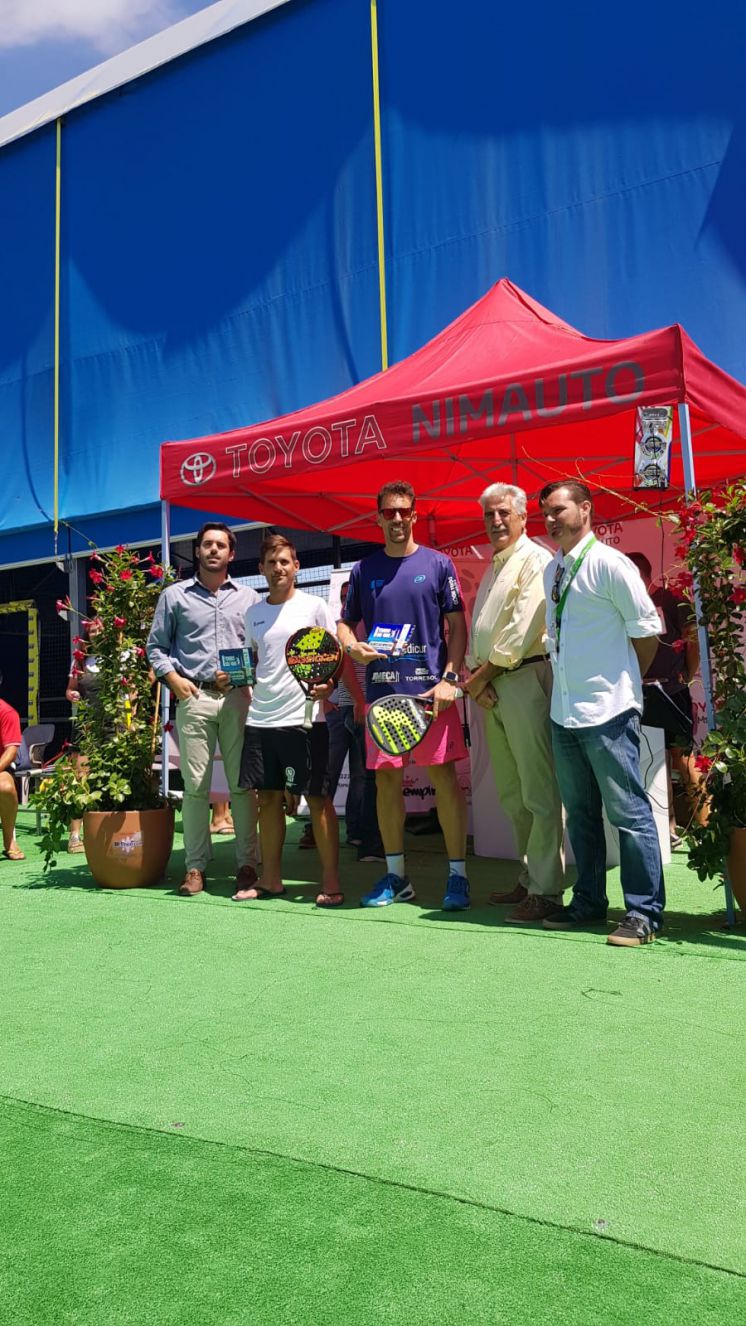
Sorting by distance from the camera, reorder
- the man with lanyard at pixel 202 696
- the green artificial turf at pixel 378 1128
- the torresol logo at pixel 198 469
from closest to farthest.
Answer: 1. the green artificial turf at pixel 378 1128
2. the man with lanyard at pixel 202 696
3. the torresol logo at pixel 198 469

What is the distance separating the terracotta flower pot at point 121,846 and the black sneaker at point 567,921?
224 cm

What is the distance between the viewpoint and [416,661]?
4699 millimetres

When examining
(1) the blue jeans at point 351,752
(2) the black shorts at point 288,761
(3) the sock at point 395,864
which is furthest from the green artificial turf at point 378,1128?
(1) the blue jeans at point 351,752

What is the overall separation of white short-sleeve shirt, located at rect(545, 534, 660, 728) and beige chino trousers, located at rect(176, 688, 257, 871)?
194cm

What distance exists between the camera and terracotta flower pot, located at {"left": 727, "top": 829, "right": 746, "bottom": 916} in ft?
13.2

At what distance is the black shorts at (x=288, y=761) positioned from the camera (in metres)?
4.90

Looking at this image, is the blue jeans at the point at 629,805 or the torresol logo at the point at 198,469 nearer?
the blue jeans at the point at 629,805

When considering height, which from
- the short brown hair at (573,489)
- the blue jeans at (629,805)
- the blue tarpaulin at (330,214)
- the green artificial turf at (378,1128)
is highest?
the blue tarpaulin at (330,214)

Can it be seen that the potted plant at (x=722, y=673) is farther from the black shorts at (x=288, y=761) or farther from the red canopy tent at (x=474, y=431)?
the black shorts at (x=288, y=761)

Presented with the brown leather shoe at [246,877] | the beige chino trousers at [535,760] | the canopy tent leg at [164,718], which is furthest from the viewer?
the canopy tent leg at [164,718]

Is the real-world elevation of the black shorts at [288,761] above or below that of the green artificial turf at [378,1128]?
above

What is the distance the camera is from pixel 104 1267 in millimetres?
1796

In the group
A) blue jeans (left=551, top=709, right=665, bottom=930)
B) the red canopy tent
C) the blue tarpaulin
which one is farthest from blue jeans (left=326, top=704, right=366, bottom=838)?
the blue tarpaulin

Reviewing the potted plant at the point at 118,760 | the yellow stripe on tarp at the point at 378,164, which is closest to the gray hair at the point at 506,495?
the potted plant at the point at 118,760
